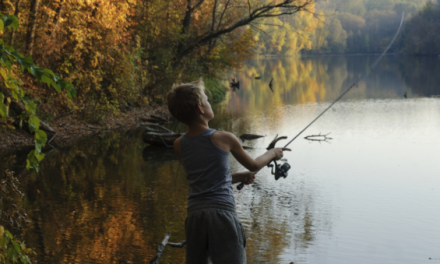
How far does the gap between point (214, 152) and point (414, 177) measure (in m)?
7.98

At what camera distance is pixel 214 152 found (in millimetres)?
2809

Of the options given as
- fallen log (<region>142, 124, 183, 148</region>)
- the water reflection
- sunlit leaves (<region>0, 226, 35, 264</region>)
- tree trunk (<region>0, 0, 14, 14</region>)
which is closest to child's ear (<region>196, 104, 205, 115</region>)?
sunlit leaves (<region>0, 226, 35, 264</region>)

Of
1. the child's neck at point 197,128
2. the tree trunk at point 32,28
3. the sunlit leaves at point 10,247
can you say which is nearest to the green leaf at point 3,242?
the sunlit leaves at point 10,247

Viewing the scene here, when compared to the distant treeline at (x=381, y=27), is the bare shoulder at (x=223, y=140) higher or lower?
lower

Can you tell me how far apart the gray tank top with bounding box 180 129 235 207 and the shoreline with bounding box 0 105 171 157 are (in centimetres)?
1009

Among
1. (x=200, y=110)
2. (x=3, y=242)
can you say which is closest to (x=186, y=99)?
(x=200, y=110)

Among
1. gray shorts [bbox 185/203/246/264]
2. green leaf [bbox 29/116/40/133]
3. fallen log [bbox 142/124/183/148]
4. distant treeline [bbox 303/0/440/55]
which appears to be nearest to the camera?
green leaf [bbox 29/116/40/133]

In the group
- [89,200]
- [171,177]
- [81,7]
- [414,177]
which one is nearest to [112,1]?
[81,7]

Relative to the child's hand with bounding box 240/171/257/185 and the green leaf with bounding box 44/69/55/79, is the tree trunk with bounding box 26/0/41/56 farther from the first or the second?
the green leaf with bounding box 44/69/55/79

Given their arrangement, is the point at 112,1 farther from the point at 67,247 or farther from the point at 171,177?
the point at 67,247

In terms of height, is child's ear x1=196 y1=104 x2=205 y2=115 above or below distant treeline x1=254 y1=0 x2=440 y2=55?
below

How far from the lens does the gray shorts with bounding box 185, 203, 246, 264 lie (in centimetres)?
275

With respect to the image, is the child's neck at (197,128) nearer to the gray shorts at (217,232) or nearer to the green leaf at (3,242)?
the gray shorts at (217,232)

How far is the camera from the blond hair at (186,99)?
2.77 meters
